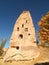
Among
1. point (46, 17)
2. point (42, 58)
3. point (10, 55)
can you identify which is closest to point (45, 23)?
point (46, 17)

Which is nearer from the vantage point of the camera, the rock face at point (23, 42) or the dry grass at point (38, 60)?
the dry grass at point (38, 60)

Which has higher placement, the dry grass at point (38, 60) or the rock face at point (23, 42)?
the rock face at point (23, 42)

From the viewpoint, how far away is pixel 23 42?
4072cm

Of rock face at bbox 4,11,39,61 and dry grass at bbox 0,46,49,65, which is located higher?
rock face at bbox 4,11,39,61

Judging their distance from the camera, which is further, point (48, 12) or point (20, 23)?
point (20, 23)

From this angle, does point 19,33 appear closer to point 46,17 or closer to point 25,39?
point 25,39

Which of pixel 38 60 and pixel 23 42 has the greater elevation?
pixel 23 42

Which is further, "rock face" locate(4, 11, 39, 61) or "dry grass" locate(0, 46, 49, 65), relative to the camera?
"rock face" locate(4, 11, 39, 61)

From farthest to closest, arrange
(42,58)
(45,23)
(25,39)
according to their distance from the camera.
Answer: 1. (25,39)
2. (42,58)
3. (45,23)

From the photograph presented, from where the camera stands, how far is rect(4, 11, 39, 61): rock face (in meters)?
39.3

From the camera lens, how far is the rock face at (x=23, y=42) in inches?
1548

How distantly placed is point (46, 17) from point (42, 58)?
1028 cm

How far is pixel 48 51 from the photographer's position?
41.0 m

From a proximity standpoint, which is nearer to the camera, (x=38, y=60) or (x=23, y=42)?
(x=38, y=60)
